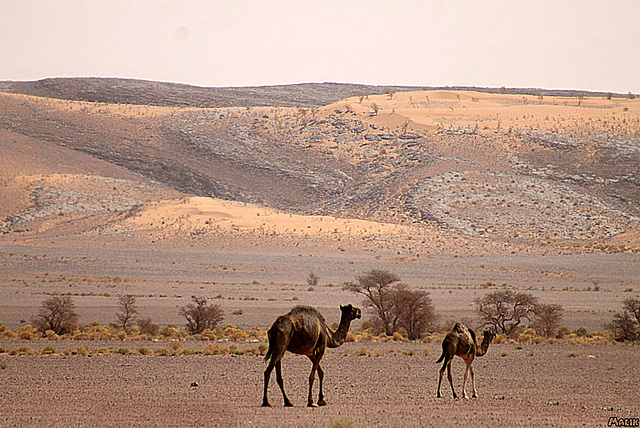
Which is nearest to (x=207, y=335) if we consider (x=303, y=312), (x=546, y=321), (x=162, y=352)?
(x=162, y=352)

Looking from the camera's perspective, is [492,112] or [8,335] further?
[492,112]

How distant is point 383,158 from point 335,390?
210 ft

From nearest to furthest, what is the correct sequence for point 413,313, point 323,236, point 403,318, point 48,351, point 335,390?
point 335,390, point 48,351, point 413,313, point 403,318, point 323,236

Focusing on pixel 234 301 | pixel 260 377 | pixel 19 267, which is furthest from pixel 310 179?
pixel 260 377

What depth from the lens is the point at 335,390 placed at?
1253cm

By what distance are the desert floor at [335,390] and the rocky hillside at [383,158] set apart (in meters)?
40.3

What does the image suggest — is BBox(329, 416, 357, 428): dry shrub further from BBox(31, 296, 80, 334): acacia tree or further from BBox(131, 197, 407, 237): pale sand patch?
BBox(131, 197, 407, 237): pale sand patch

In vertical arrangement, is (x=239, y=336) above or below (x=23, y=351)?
below

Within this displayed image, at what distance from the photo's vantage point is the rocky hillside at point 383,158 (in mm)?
60531

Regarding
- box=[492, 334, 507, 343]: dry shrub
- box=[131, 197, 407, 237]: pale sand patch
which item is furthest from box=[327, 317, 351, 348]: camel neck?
box=[131, 197, 407, 237]: pale sand patch

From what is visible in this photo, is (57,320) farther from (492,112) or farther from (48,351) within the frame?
(492,112)

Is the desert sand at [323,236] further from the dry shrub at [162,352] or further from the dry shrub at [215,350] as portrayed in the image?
the dry shrub at [215,350]

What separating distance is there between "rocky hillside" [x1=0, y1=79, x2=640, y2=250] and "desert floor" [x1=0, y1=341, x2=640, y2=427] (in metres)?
40.3

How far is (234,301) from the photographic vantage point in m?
33.2
